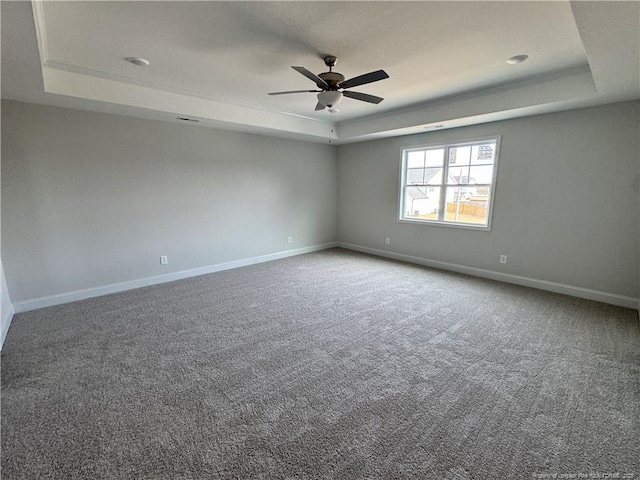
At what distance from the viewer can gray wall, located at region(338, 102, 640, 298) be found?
3.44 meters

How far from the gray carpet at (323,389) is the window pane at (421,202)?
2099mm

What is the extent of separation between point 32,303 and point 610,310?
7008mm

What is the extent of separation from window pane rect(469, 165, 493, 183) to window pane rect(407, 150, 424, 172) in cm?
95

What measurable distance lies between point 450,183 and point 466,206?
1.62ft

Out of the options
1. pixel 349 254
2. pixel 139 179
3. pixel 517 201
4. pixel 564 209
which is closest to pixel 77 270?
pixel 139 179

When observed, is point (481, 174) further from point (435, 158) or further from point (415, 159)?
point (415, 159)

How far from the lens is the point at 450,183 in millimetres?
5051

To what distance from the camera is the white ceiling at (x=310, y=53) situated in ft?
6.68

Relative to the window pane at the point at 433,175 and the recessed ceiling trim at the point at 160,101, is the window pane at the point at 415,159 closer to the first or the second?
the window pane at the point at 433,175

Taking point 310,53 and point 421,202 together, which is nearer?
point 310,53

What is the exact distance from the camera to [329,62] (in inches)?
113

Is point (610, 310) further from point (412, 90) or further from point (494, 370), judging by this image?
point (412, 90)

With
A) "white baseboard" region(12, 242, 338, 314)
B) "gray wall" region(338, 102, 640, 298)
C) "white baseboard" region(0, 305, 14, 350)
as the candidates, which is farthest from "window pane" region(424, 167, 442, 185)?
"white baseboard" region(0, 305, 14, 350)

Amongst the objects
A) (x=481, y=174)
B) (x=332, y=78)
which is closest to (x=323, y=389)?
(x=332, y=78)
